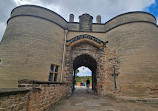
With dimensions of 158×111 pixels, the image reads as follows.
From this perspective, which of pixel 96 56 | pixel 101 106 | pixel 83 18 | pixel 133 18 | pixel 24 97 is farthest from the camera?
pixel 83 18

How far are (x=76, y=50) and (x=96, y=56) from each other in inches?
89.8

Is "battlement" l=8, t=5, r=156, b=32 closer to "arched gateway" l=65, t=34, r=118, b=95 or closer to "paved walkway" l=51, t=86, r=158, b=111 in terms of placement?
"arched gateway" l=65, t=34, r=118, b=95

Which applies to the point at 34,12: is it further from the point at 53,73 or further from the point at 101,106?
the point at 101,106

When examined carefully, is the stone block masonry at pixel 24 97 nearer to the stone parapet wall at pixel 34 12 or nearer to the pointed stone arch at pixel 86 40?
the pointed stone arch at pixel 86 40

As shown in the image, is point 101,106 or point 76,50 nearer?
point 101,106

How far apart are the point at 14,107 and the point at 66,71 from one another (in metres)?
5.54

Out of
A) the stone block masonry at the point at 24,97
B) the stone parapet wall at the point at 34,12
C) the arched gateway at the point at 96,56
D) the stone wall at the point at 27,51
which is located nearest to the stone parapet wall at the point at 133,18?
the arched gateway at the point at 96,56

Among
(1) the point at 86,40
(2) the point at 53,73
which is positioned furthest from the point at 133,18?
(2) the point at 53,73

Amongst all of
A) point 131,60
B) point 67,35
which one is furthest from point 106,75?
point 67,35

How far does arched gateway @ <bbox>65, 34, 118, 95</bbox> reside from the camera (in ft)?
24.4

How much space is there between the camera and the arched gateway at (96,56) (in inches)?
293

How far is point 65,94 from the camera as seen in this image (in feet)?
22.2

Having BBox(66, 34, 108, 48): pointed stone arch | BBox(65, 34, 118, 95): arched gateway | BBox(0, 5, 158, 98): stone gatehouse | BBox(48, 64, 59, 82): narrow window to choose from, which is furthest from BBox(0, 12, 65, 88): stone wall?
BBox(66, 34, 108, 48): pointed stone arch

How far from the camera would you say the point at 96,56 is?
8500mm
